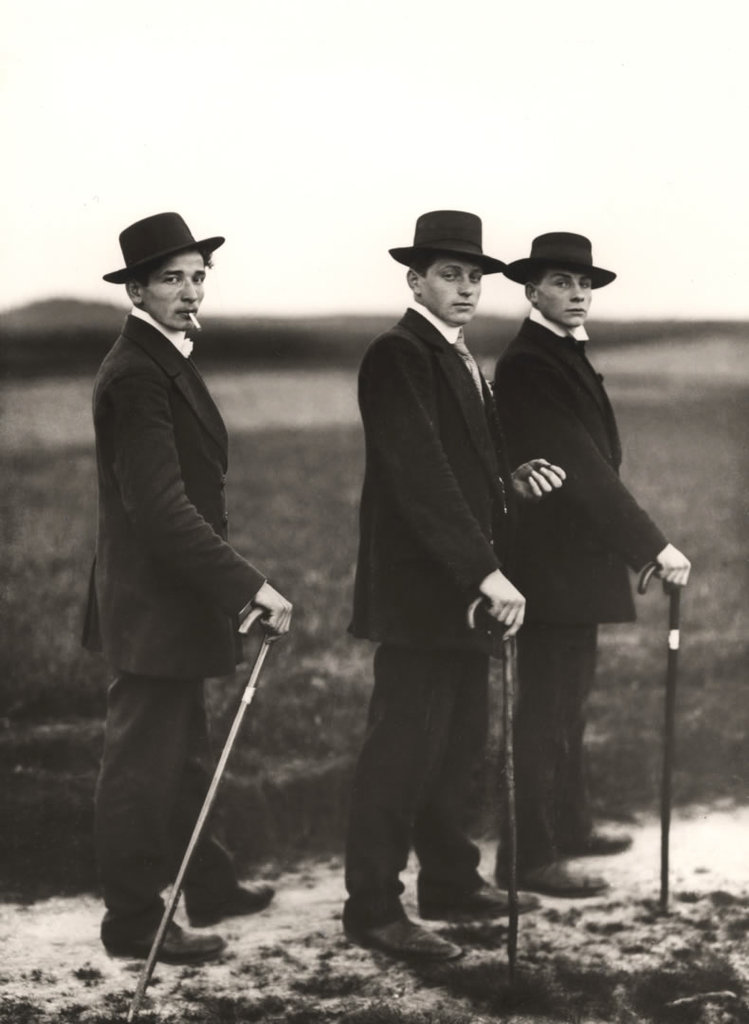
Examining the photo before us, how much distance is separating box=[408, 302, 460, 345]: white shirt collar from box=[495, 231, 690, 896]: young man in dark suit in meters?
0.32

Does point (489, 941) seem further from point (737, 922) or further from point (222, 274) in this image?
point (222, 274)

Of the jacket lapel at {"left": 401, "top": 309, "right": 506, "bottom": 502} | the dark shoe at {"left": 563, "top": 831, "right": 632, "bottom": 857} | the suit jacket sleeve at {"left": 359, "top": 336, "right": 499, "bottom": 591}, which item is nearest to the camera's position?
the suit jacket sleeve at {"left": 359, "top": 336, "right": 499, "bottom": 591}

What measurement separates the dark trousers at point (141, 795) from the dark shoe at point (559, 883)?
1.10 m

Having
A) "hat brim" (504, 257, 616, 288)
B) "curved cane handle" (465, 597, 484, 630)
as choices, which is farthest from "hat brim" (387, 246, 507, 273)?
"curved cane handle" (465, 597, 484, 630)

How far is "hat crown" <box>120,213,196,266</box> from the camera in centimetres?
352

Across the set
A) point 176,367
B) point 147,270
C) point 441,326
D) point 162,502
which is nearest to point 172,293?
point 147,270

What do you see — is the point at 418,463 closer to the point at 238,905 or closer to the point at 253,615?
the point at 253,615

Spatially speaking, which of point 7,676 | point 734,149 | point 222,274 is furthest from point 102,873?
point 734,149

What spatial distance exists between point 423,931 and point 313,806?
0.59 meters

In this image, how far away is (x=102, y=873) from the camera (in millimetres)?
3604

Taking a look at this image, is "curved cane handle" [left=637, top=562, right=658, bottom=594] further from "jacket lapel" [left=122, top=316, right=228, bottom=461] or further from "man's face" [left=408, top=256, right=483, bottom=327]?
"jacket lapel" [left=122, top=316, right=228, bottom=461]

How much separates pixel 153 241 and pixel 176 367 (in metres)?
0.38

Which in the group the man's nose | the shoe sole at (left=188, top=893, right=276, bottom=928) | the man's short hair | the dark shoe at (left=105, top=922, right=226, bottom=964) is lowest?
the dark shoe at (left=105, top=922, right=226, bottom=964)

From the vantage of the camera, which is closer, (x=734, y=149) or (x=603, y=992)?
(x=603, y=992)
